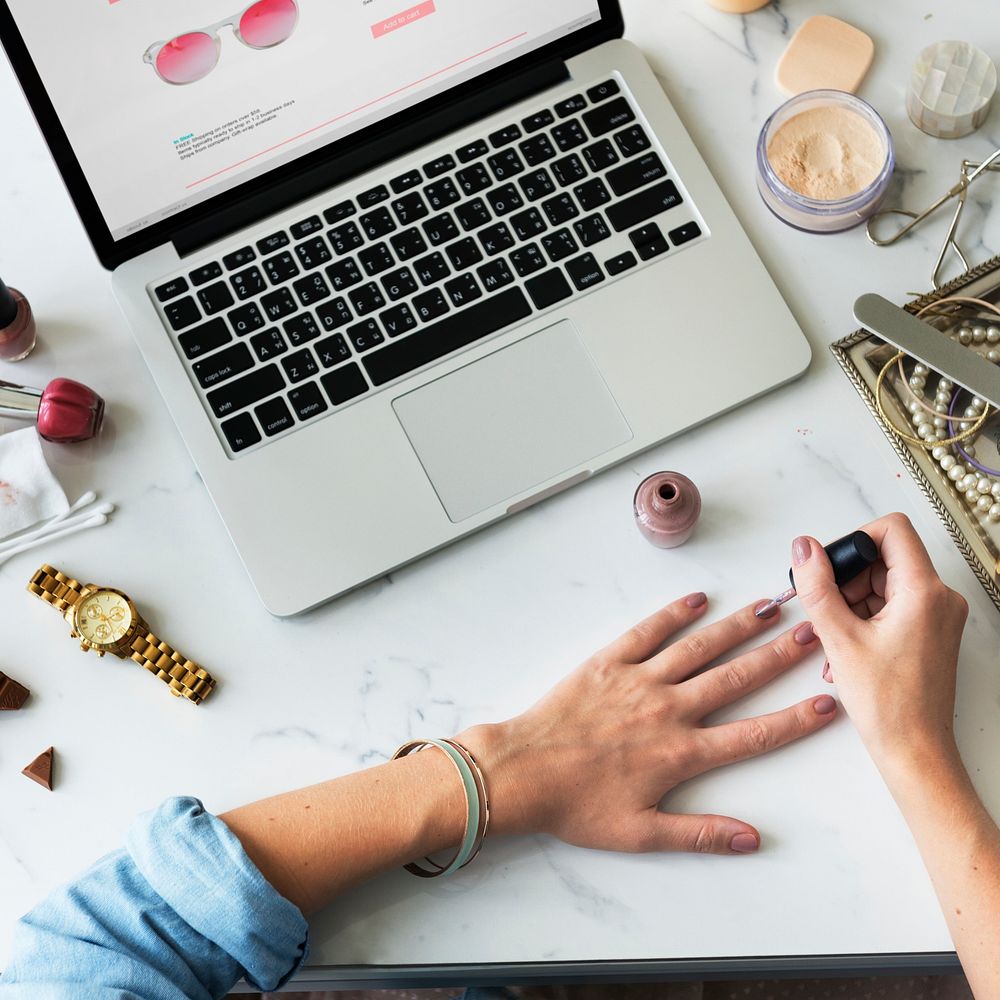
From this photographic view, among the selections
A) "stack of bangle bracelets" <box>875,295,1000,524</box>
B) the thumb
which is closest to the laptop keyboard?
"stack of bangle bracelets" <box>875,295,1000,524</box>

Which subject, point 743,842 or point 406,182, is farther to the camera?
point 406,182

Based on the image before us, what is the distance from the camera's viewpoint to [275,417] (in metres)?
0.84

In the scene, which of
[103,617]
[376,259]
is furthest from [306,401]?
[103,617]

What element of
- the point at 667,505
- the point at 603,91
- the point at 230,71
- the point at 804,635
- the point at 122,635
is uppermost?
the point at 230,71

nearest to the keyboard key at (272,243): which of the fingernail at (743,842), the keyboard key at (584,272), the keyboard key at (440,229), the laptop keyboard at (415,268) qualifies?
the laptop keyboard at (415,268)

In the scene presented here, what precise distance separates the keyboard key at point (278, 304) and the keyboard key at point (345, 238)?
2.1 inches

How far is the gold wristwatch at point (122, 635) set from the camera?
828 mm

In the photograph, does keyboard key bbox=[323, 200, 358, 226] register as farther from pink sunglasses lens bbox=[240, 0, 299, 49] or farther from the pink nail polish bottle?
the pink nail polish bottle

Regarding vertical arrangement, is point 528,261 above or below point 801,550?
above

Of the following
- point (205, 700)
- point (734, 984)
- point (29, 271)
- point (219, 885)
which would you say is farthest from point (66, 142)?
point (734, 984)

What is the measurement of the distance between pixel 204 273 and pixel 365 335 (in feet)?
0.46

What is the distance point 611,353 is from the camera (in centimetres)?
A: 85

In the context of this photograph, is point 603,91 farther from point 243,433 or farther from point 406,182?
point 243,433

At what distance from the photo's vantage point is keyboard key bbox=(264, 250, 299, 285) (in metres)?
0.86
